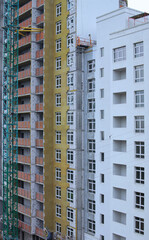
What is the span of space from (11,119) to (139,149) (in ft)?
62.5

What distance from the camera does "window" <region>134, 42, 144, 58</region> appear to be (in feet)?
94.1

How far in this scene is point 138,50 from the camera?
28.9 metres

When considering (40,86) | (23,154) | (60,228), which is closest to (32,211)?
(60,228)

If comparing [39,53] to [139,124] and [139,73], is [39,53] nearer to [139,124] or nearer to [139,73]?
[139,73]

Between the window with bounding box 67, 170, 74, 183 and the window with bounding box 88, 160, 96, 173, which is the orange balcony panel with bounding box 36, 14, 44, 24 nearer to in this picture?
the window with bounding box 88, 160, 96, 173

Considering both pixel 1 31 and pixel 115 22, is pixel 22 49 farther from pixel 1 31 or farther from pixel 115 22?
pixel 115 22

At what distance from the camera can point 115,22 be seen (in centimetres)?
3142

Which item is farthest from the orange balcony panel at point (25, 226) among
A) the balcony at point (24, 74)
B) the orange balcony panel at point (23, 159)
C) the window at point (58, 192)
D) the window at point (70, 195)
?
the balcony at point (24, 74)

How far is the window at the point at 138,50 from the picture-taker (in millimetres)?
28681

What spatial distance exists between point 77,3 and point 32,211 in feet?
78.2

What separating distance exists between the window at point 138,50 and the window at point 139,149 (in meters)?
7.77

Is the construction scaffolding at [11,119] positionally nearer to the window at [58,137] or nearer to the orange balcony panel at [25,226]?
the orange balcony panel at [25,226]

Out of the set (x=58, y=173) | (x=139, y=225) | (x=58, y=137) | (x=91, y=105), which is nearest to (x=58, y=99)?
(x=58, y=137)

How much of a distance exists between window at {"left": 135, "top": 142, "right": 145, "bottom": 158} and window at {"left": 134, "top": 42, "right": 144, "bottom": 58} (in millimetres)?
7766
